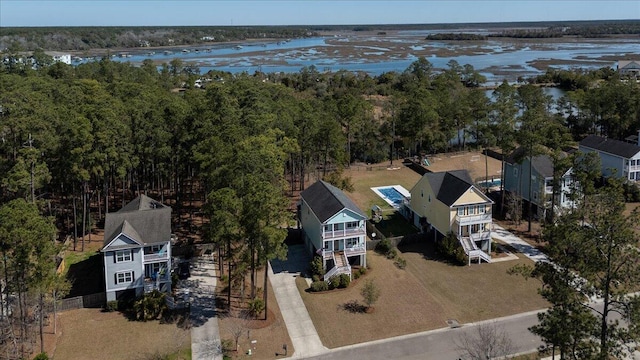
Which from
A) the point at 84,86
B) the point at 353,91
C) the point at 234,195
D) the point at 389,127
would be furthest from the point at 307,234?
the point at 353,91

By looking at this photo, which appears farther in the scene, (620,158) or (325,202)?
(620,158)

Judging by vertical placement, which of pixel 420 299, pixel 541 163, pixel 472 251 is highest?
pixel 541 163

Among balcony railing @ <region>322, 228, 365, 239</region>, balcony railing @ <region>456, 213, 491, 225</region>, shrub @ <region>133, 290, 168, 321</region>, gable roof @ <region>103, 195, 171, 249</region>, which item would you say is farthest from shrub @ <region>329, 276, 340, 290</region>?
gable roof @ <region>103, 195, 171, 249</region>

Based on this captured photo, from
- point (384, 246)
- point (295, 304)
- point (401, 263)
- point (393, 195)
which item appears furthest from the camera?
point (393, 195)

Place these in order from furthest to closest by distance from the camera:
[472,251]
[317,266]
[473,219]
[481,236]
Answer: [481,236] < [473,219] < [472,251] < [317,266]

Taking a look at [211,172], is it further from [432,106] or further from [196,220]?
[432,106]

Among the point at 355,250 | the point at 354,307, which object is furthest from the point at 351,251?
the point at 354,307

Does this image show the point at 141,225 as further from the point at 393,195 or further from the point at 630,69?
the point at 630,69
